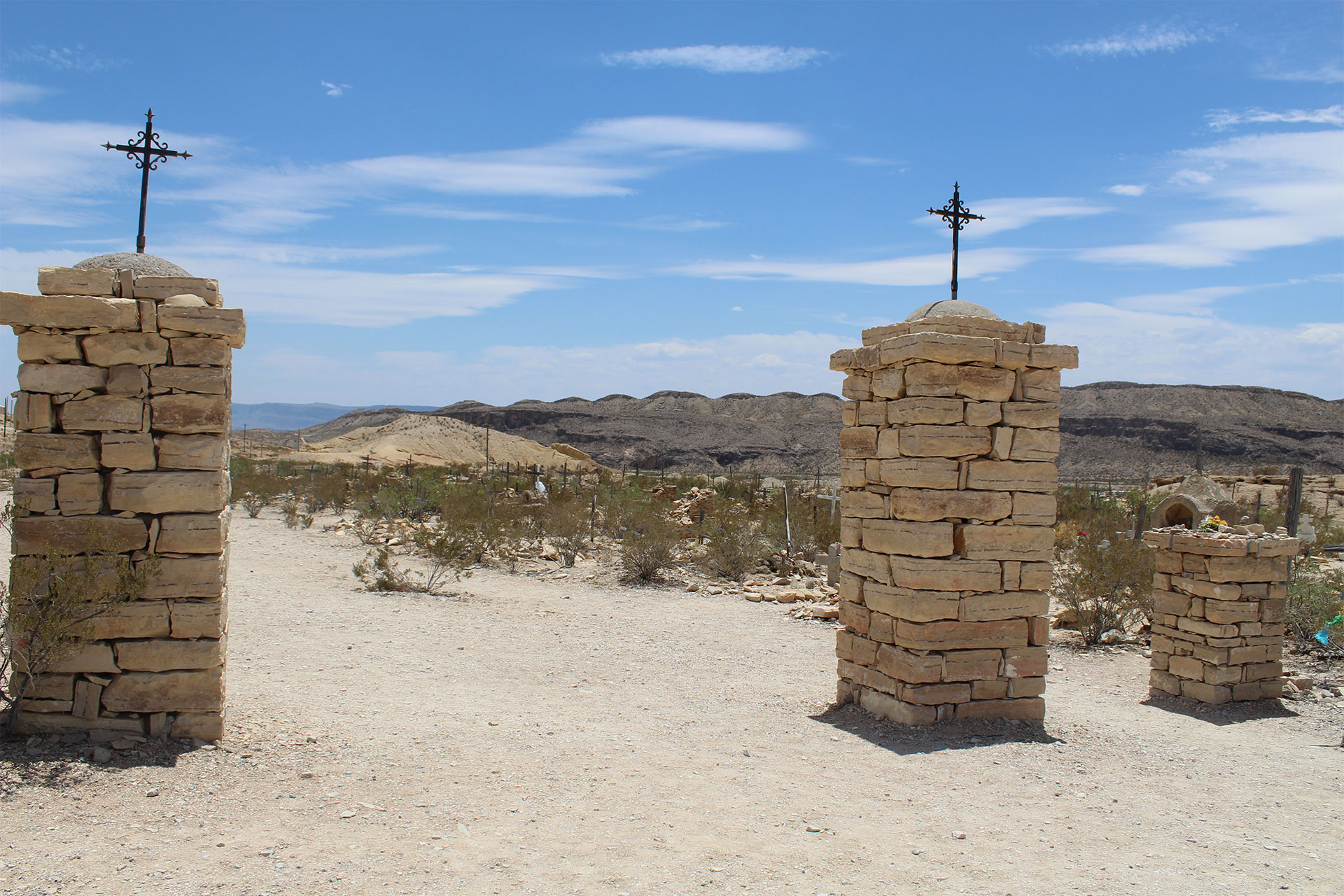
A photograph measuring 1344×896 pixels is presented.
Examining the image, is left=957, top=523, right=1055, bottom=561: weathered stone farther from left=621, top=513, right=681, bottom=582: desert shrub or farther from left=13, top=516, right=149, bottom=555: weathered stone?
left=621, top=513, right=681, bottom=582: desert shrub

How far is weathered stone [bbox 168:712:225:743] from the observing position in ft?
17.6

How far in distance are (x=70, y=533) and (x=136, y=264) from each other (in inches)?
69.0

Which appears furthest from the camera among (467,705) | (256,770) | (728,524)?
(728,524)

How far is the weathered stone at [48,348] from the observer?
5.16 meters

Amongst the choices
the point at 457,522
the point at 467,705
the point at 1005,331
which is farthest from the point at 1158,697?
the point at 457,522

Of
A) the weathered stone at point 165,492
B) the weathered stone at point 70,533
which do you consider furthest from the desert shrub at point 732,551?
the weathered stone at point 70,533

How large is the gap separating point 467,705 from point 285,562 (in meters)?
8.77

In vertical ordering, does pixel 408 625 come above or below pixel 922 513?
below

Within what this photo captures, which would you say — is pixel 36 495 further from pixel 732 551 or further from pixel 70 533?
pixel 732 551

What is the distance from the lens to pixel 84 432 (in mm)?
5262

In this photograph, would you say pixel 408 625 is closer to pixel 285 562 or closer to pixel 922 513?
pixel 285 562

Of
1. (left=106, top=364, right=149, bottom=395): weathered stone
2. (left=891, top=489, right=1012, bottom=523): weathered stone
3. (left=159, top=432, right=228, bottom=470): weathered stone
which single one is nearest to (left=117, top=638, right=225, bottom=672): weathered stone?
(left=159, top=432, right=228, bottom=470): weathered stone

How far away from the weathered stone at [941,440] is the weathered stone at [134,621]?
16.6 ft

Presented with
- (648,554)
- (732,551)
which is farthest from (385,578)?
(732,551)
